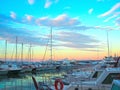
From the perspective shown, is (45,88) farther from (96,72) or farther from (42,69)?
(42,69)

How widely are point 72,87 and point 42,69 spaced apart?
230 feet

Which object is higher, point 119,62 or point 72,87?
point 119,62

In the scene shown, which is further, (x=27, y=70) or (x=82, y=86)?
(x=27, y=70)

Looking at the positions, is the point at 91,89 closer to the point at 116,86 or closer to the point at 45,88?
the point at 45,88

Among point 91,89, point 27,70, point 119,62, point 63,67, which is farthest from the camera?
point 63,67

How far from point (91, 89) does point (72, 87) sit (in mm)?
1173

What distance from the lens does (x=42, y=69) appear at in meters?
84.6

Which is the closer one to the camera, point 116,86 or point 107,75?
point 116,86

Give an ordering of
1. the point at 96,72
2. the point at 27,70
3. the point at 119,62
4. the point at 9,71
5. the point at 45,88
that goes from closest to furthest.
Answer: the point at 45,88
the point at 119,62
the point at 96,72
the point at 9,71
the point at 27,70

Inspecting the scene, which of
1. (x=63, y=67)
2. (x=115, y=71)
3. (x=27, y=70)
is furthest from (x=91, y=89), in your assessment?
(x=63, y=67)

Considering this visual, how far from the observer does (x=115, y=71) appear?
48.5 feet

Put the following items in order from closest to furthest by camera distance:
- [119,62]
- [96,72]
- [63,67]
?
[119,62] → [96,72] → [63,67]

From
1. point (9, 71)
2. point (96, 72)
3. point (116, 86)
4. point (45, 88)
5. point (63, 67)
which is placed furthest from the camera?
point (63, 67)

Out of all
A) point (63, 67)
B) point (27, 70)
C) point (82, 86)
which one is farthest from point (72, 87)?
point (63, 67)
